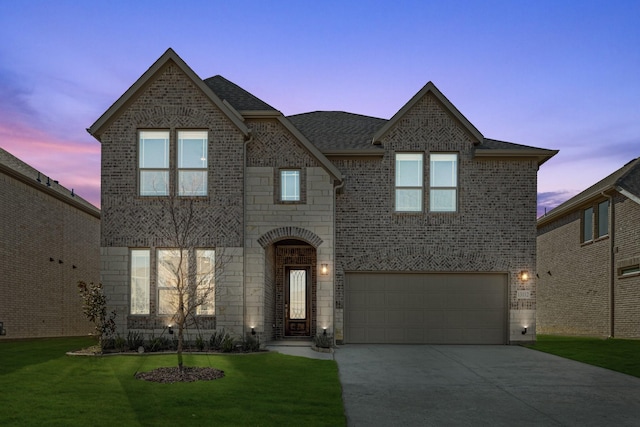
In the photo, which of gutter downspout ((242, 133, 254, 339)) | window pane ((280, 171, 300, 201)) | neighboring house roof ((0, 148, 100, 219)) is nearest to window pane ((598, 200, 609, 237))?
window pane ((280, 171, 300, 201))

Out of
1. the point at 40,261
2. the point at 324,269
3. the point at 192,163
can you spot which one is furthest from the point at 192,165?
the point at 40,261

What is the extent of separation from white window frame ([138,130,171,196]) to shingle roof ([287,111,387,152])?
5.10 meters

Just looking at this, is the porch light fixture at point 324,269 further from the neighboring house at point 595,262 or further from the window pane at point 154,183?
the neighboring house at point 595,262

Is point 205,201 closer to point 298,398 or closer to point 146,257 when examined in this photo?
point 146,257

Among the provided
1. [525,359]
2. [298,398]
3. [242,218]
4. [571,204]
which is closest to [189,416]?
[298,398]

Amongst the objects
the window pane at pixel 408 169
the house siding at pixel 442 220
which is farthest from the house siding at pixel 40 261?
the window pane at pixel 408 169

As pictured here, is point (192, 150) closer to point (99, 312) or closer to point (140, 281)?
point (140, 281)

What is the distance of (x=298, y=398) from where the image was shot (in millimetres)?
9555

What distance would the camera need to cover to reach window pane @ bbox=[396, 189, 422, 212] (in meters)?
19.0

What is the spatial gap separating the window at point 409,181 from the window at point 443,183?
0.40 m

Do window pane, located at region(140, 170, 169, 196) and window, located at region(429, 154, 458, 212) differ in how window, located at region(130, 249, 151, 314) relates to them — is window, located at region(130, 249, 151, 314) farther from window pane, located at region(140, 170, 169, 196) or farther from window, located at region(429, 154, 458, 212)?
window, located at region(429, 154, 458, 212)

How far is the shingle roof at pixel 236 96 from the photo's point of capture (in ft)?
58.1

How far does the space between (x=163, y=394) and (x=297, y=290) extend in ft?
34.3

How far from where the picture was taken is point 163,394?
380 inches
